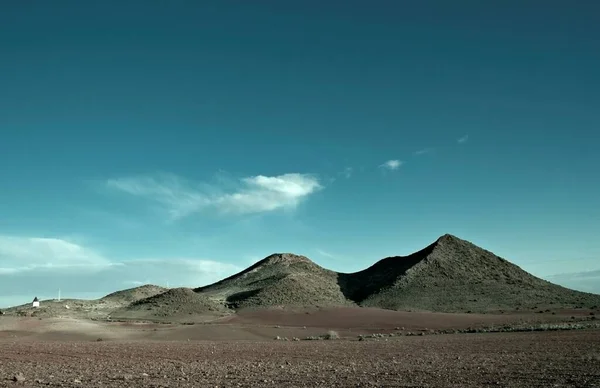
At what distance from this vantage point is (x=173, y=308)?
95.9 meters

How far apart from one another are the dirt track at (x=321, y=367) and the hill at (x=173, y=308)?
54.7m

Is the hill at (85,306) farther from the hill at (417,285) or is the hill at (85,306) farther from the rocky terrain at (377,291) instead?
the hill at (417,285)

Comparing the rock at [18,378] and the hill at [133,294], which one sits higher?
the hill at [133,294]

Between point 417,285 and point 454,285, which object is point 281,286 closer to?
point 417,285

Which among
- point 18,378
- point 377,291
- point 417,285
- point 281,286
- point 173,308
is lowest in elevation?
point 18,378

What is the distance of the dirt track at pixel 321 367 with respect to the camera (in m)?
20.6

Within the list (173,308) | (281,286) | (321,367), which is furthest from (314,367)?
(281,286)

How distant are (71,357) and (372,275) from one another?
347ft

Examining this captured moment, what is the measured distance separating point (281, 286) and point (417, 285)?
24818mm

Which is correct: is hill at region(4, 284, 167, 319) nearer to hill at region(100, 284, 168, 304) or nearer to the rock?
hill at region(100, 284, 168, 304)

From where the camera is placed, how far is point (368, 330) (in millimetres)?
69688

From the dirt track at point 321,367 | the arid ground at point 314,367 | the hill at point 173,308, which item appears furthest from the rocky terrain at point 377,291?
the dirt track at point 321,367

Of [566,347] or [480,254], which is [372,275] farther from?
[566,347]

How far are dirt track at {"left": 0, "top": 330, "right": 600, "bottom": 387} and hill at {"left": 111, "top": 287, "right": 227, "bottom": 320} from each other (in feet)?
180
